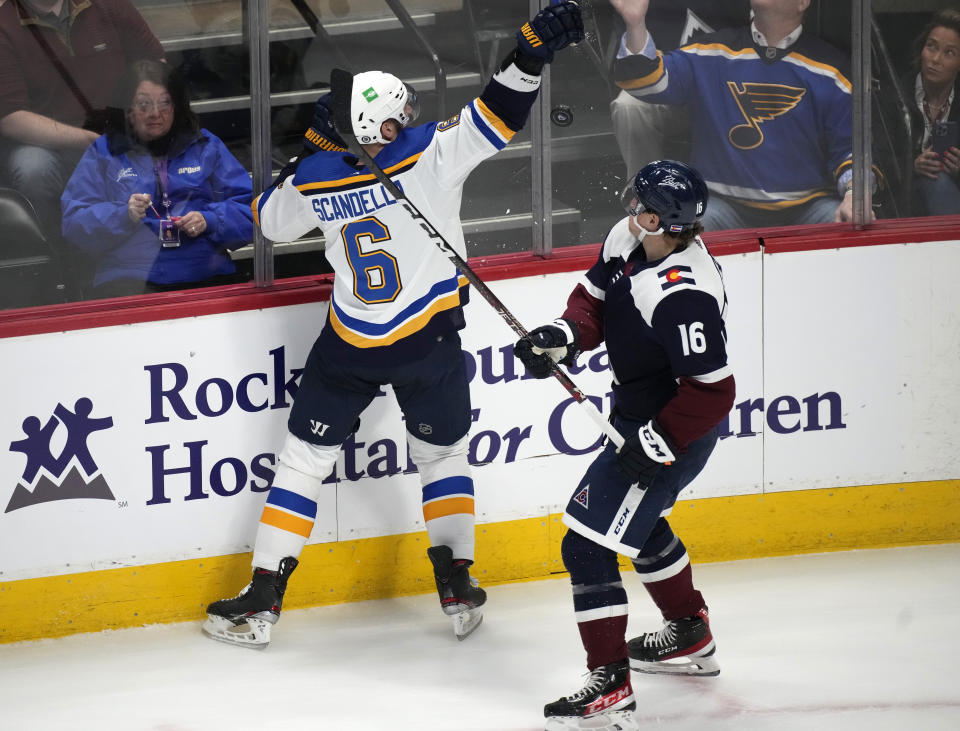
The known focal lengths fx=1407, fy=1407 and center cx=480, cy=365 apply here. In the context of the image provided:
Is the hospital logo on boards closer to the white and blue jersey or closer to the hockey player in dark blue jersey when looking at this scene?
the white and blue jersey

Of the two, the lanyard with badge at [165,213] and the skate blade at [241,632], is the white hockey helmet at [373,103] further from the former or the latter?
the skate blade at [241,632]

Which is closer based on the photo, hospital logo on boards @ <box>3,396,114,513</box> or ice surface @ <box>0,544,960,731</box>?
ice surface @ <box>0,544,960,731</box>

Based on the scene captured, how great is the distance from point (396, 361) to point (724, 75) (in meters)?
1.24

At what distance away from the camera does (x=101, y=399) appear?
11.4ft

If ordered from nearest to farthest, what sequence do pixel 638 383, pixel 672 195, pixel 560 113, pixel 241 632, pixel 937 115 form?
pixel 672 195 → pixel 638 383 → pixel 241 632 → pixel 560 113 → pixel 937 115

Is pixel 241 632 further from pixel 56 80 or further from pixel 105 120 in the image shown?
pixel 56 80

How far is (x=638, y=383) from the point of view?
304 centimetres

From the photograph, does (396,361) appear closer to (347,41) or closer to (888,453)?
(347,41)

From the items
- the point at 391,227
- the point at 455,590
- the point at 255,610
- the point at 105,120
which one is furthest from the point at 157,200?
the point at 455,590

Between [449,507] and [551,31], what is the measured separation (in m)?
1.24

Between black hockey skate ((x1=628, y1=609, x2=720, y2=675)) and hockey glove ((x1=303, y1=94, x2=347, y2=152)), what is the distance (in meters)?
1.39

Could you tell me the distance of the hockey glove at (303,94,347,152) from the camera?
10.9 ft

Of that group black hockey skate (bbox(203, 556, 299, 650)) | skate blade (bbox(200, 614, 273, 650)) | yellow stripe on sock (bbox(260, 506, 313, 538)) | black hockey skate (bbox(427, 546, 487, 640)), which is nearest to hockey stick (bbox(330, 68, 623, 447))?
black hockey skate (bbox(427, 546, 487, 640))

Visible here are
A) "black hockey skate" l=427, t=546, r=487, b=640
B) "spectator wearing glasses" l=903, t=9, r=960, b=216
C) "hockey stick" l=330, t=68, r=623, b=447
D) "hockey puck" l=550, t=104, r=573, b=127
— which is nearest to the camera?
"hockey stick" l=330, t=68, r=623, b=447
